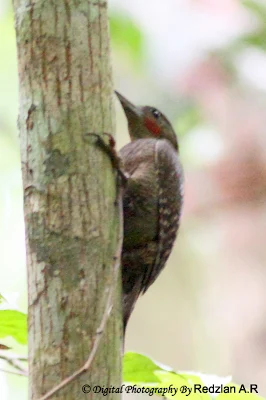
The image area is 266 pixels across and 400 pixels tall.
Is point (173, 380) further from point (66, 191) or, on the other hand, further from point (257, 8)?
point (257, 8)

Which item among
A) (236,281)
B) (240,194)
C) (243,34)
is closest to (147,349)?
(236,281)

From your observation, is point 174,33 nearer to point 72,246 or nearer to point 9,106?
point 9,106

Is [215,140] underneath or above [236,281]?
above

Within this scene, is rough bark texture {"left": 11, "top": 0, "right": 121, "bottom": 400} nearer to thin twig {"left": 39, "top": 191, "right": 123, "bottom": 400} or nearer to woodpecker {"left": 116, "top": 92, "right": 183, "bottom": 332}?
thin twig {"left": 39, "top": 191, "right": 123, "bottom": 400}

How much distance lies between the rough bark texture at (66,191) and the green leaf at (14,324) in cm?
16

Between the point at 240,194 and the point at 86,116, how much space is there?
8.09 ft

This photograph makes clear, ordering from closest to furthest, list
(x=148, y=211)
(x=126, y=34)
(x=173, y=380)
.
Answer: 1. (x=173, y=380)
2. (x=148, y=211)
3. (x=126, y=34)

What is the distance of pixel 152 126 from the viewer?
Answer: 119 inches

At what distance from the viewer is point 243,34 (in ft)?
11.8

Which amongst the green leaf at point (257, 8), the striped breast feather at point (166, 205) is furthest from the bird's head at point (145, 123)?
the green leaf at point (257, 8)

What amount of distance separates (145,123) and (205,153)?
1236mm

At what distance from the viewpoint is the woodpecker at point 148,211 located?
238 cm

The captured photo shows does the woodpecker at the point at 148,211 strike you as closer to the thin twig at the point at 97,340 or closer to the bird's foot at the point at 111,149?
the bird's foot at the point at 111,149

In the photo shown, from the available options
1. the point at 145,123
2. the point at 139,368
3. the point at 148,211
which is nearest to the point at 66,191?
the point at 139,368
